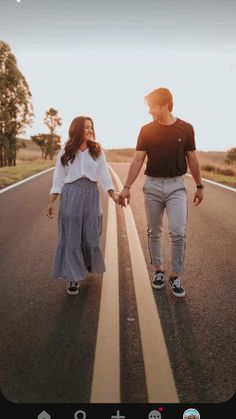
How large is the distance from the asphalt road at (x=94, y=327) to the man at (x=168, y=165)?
17.3 inches

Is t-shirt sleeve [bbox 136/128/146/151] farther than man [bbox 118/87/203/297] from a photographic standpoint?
Yes

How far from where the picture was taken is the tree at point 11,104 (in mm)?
33312

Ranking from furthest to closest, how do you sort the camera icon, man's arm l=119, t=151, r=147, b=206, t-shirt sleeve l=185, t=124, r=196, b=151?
1. man's arm l=119, t=151, r=147, b=206
2. t-shirt sleeve l=185, t=124, r=196, b=151
3. the camera icon

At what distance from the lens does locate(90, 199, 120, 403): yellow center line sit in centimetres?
279

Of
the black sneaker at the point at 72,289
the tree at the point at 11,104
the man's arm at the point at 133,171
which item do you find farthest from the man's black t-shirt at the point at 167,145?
the tree at the point at 11,104

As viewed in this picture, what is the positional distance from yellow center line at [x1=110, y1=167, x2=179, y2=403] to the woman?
1.90ft

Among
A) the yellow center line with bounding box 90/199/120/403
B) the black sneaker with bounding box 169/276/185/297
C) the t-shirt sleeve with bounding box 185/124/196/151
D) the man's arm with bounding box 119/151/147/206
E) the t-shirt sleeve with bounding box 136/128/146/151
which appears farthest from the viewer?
the man's arm with bounding box 119/151/147/206

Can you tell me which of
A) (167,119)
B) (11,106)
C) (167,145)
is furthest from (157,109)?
(11,106)

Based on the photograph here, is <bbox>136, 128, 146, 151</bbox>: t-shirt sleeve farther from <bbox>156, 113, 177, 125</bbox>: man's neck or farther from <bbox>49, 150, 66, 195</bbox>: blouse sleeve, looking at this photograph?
<bbox>49, 150, 66, 195</bbox>: blouse sleeve

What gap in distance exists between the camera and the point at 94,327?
3.85m

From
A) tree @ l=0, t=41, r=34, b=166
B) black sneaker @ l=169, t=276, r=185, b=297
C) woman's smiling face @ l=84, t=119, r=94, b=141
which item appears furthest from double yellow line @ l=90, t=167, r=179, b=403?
tree @ l=0, t=41, r=34, b=166

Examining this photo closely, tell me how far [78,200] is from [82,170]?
0.31m

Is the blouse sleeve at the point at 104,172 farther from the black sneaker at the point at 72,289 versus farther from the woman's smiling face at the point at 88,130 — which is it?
the black sneaker at the point at 72,289

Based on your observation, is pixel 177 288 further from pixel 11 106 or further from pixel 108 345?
pixel 11 106
